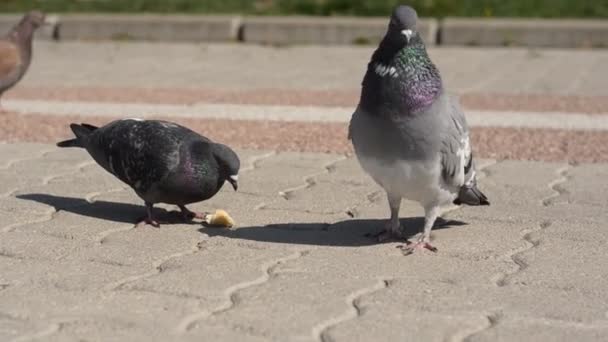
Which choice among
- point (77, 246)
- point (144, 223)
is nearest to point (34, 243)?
point (77, 246)

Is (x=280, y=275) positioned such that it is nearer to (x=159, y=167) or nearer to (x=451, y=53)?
(x=159, y=167)

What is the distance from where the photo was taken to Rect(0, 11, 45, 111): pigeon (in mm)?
8172

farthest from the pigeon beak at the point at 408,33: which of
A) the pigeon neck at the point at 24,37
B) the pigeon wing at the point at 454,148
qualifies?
the pigeon neck at the point at 24,37

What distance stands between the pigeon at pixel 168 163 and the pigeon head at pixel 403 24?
94 cm

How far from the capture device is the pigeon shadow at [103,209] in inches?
207

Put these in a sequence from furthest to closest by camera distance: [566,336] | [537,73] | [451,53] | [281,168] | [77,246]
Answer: [451,53]
[537,73]
[281,168]
[77,246]
[566,336]

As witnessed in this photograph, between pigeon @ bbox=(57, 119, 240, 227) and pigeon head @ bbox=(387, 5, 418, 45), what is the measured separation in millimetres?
943

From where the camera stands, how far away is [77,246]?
Result: 4691mm

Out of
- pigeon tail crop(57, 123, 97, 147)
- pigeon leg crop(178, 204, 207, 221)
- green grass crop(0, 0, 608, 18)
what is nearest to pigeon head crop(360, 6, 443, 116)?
pigeon leg crop(178, 204, 207, 221)

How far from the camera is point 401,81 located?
4.47 m

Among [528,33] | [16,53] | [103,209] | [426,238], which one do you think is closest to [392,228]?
[426,238]

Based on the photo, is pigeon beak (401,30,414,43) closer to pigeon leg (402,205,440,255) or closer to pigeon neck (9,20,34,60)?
pigeon leg (402,205,440,255)

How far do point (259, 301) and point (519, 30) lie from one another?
8478 millimetres

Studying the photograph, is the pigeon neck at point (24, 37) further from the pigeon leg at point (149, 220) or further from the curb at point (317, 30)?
the curb at point (317, 30)
